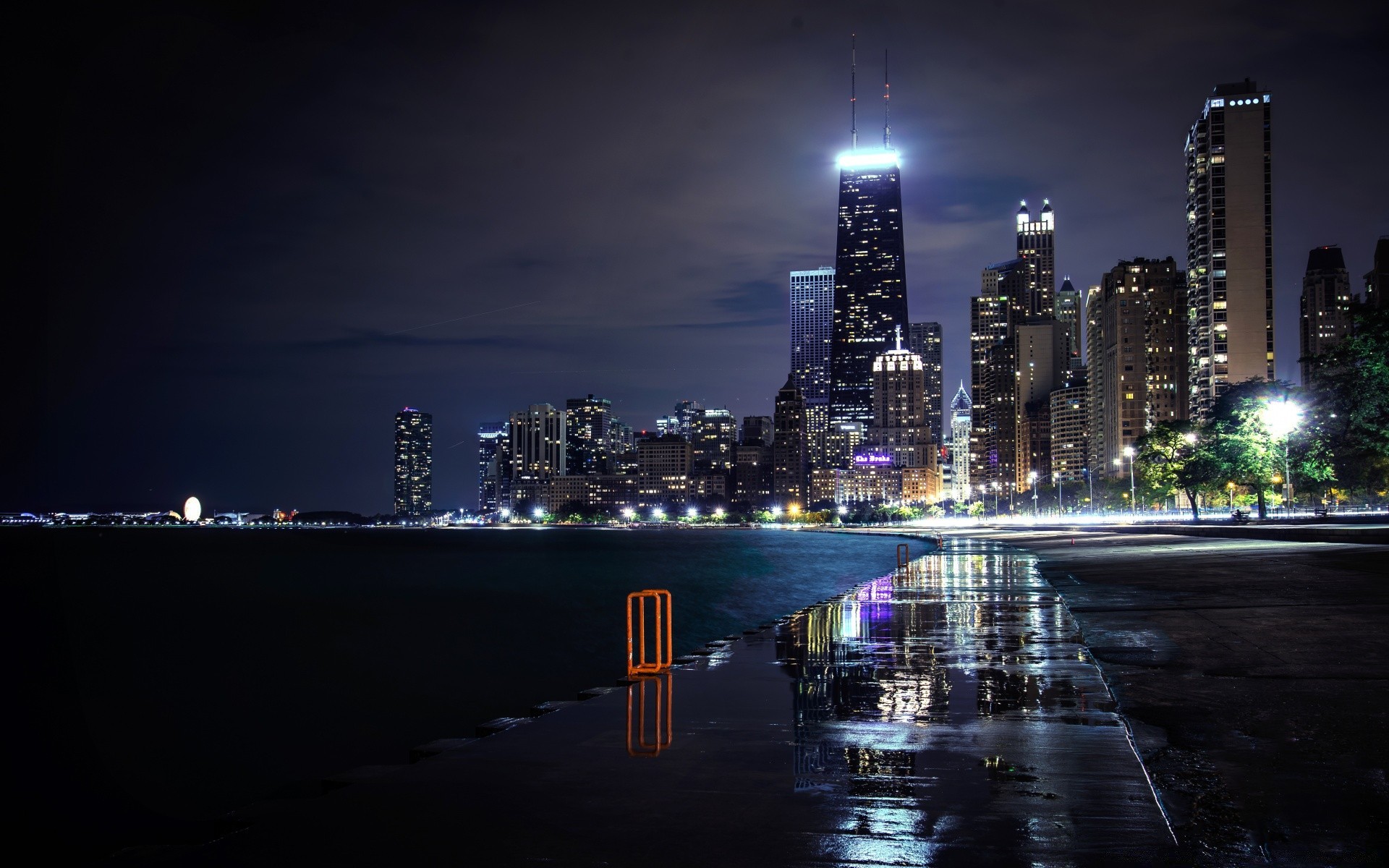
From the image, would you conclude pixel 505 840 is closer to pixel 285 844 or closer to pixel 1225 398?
pixel 285 844

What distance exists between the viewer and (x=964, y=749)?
329 inches

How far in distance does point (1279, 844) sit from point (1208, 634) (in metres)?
10.9

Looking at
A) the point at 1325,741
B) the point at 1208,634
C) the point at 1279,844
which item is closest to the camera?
the point at 1279,844

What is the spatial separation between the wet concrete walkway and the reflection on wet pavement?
0.03 meters

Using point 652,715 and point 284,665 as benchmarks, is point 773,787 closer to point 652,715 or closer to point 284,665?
point 652,715

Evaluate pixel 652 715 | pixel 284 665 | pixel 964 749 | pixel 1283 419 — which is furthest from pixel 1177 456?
pixel 964 749

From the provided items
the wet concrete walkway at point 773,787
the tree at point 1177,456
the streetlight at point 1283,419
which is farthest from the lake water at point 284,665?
the tree at point 1177,456

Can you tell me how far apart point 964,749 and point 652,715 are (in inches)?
137

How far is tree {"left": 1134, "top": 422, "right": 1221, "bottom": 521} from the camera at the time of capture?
289 ft

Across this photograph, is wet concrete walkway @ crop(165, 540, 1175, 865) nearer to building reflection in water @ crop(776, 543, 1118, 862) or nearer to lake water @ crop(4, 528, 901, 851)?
building reflection in water @ crop(776, 543, 1118, 862)

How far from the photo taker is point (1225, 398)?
8325 centimetres

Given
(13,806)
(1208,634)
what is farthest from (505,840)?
(13,806)

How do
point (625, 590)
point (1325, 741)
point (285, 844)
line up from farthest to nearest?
point (625, 590), point (1325, 741), point (285, 844)

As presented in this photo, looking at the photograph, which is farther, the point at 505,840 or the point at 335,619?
the point at 335,619
